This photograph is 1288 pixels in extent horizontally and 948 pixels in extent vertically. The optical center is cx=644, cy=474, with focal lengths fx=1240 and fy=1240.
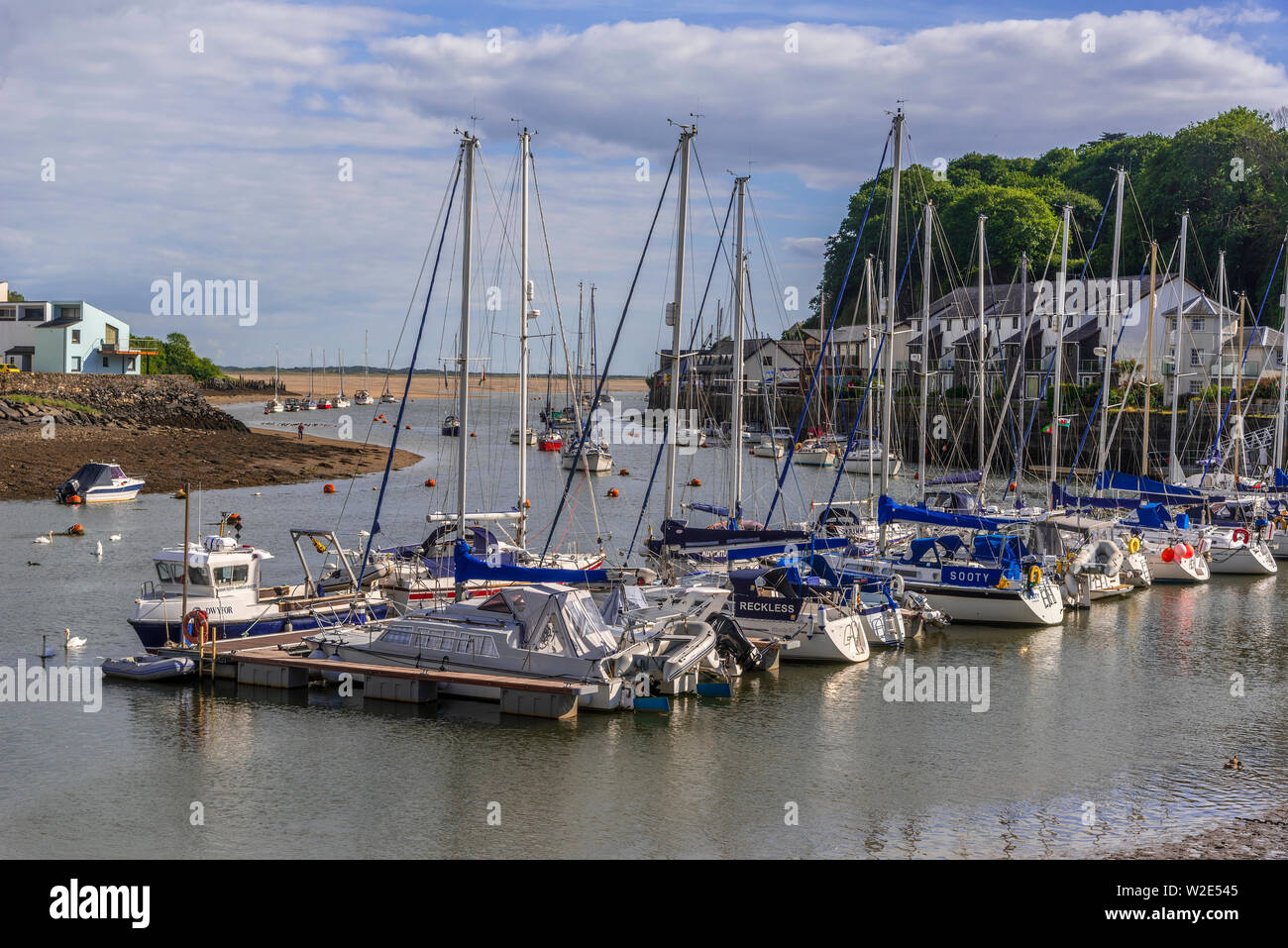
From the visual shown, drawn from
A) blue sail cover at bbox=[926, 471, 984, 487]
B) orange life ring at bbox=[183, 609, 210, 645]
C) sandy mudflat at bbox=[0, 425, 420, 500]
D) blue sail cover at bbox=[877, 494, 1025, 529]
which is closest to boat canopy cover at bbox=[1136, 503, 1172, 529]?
blue sail cover at bbox=[877, 494, 1025, 529]

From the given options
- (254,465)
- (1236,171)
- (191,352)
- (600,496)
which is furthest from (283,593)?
(191,352)

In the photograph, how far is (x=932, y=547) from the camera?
39.2 meters

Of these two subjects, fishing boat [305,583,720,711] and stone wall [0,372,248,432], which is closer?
fishing boat [305,583,720,711]

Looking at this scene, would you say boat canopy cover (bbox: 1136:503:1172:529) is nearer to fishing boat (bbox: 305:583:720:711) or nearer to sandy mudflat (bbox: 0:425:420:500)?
fishing boat (bbox: 305:583:720:711)

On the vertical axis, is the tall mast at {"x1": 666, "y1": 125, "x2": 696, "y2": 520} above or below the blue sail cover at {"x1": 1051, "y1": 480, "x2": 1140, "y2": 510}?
above

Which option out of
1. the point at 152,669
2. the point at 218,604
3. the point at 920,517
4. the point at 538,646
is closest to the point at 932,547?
the point at 920,517

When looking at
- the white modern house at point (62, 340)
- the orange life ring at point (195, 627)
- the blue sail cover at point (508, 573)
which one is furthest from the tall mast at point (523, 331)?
the white modern house at point (62, 340)

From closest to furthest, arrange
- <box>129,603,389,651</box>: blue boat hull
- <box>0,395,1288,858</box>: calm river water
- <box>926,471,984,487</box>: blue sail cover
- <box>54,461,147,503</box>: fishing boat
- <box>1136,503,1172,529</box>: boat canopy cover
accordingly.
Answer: <box>0,395,1288,858</box>: calm river water
<box>129,603,389,651</box>: blue boat hull
<box>1136,503,1172,529</box>: boat canopy cover
<box>926,471,984,487</box>: blue sail cover
<box>54,461,147,503</box>: fishing boat

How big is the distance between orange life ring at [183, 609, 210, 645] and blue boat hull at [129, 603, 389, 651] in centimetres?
56

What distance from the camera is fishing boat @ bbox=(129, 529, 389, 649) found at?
29.8m

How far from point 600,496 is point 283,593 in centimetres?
4321

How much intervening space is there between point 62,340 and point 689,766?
108236 millimetres

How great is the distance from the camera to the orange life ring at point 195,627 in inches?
1154

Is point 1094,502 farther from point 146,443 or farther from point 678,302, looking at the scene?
point 146,443
